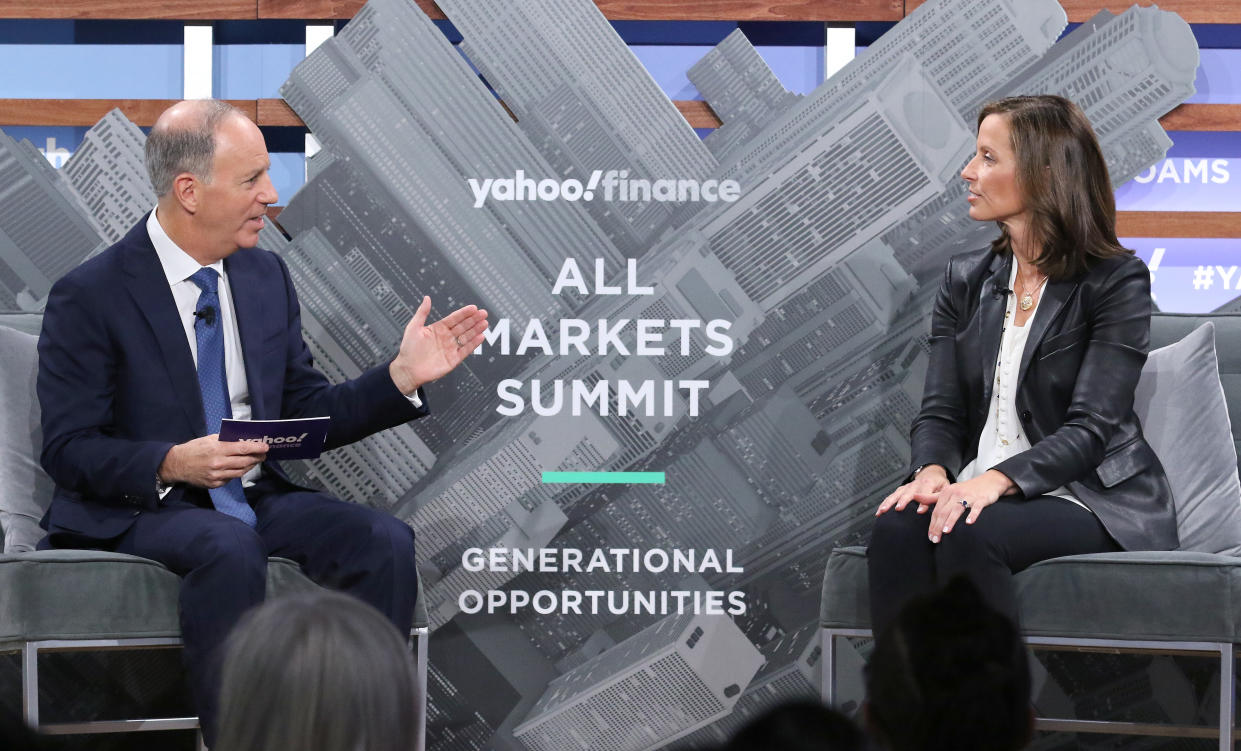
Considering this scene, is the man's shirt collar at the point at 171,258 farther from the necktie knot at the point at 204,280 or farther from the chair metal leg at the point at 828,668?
the chair metal leg at the point at 828,668

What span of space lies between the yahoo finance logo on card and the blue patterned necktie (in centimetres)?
20

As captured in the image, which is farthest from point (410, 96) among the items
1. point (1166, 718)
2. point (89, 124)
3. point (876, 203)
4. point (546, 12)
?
point (1166, 718)

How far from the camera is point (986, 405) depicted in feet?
9.04

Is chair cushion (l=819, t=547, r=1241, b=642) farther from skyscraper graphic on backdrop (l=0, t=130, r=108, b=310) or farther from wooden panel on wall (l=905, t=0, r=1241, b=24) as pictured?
skyscraper graphic on backdrop (l=0, t=130, r=108, b=310)

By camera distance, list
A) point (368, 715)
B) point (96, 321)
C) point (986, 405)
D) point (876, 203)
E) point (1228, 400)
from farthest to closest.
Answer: point (876, 203) → point (1228, 400) → point (986, 405) → point (96, 321) → point (368, 715)

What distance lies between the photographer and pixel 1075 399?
2.61 metres

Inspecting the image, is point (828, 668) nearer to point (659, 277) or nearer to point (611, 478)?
point (611, 478)

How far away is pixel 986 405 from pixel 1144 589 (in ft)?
1.74

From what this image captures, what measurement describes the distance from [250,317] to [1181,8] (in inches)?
98.1

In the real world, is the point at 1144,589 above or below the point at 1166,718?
above

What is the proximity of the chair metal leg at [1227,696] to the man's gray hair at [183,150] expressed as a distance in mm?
2277

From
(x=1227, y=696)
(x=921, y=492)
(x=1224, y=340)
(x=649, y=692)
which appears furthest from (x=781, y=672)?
(x=1224, y=340)

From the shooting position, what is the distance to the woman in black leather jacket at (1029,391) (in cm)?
247

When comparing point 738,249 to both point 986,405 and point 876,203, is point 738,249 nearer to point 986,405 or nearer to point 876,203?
point 876,203
